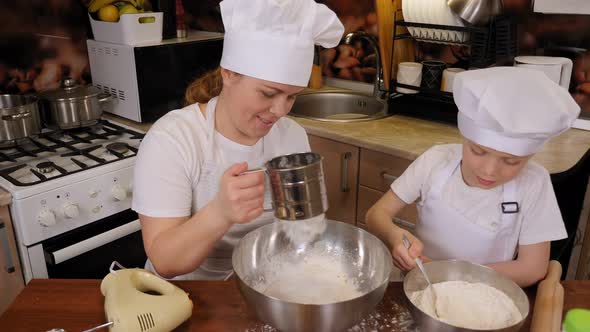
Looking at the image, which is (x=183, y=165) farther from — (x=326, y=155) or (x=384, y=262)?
(x=326, y=155)

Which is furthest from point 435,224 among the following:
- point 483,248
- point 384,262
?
point 384,262

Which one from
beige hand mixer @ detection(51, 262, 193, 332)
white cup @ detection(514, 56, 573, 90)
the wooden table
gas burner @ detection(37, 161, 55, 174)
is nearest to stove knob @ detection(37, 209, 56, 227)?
gas burner @ detection(37, 161, 55, 174)

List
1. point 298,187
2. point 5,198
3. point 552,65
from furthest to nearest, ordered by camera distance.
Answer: point 552,65
point 5,198
point 298,187

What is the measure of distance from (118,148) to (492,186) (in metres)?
1.24

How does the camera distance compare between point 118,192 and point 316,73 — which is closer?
point 118,192

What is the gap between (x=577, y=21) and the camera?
178cm

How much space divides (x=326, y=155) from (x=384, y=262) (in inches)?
40.7

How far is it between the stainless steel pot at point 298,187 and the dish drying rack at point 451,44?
1.18m

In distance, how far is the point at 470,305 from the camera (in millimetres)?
878

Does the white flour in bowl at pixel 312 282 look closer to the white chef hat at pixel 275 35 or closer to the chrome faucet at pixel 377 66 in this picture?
the white chef hat at pixel 275 35

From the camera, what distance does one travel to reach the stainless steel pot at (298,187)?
0.80 metres

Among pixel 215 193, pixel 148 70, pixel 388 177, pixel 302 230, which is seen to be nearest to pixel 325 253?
pixel 302 230

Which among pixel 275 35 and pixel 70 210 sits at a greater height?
pixel 275 35

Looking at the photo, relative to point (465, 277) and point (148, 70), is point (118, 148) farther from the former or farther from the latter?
point (465, 277)
